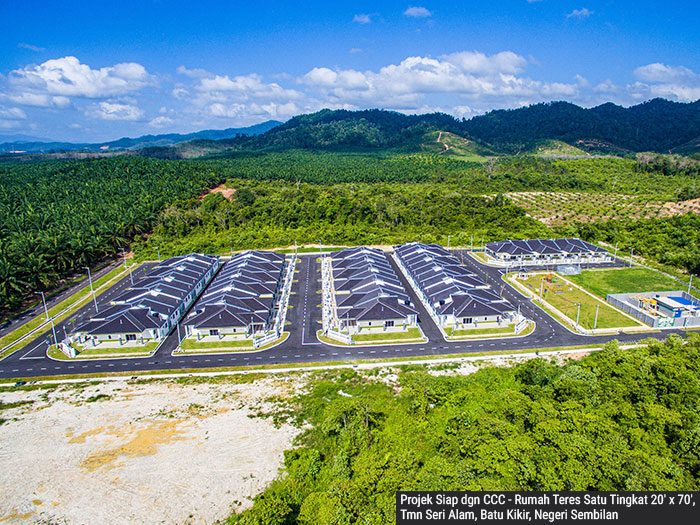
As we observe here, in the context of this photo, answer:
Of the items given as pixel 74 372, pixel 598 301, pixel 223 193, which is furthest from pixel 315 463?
pixel 223 193

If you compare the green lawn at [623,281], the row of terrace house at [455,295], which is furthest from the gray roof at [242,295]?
the green lawn at [623,281]

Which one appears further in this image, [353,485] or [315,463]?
[315,463]

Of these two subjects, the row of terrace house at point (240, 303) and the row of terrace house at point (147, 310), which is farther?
the row of terrace house at point (240, 303)

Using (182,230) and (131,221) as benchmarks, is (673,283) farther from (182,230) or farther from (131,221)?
(131,221)

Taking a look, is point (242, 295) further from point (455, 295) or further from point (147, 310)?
point (455, 295)

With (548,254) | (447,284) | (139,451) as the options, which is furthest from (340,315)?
(548,254)

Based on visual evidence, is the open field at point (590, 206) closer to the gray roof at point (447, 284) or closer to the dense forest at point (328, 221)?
the dense forest at point (328, 221)
